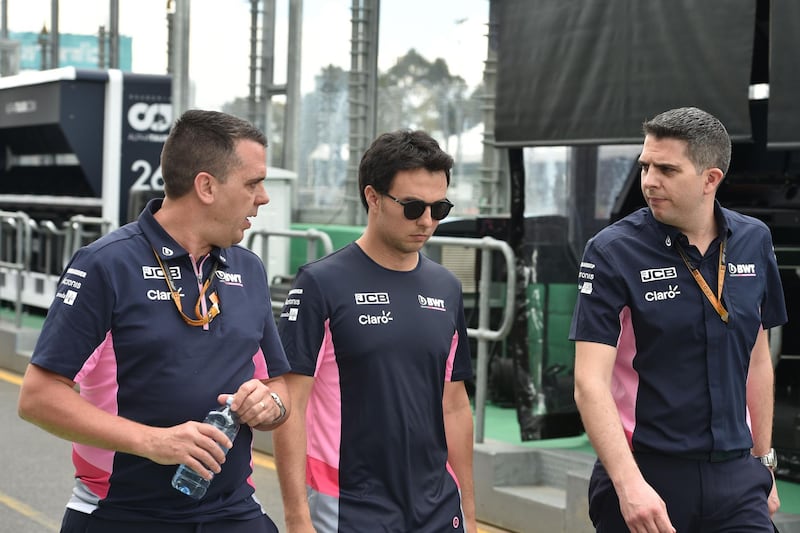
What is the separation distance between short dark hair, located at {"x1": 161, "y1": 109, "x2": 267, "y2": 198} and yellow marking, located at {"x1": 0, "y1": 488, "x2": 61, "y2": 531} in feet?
13.6

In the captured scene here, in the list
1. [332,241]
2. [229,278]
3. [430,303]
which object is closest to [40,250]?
[332,241]

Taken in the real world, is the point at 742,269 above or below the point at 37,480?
above

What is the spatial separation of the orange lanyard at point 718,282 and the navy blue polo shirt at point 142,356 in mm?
1351

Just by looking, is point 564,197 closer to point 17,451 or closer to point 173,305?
point 17,451

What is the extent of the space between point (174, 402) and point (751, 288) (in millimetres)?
1796

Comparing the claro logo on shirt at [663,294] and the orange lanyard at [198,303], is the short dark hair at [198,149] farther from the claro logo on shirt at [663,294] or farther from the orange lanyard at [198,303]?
the claro logo on shirt at [663,294]

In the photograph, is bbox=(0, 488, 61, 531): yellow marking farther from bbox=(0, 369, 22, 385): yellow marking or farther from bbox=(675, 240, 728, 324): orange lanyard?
bbox=(0, 369, 22, 385): yellow marking

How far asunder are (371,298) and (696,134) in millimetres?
1049

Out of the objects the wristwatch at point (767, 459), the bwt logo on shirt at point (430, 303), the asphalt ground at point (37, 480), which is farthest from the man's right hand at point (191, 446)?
the asphalt ground at point (37, 480)

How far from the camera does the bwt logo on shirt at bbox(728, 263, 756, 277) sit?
403 cm

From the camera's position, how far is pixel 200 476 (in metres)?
3.17

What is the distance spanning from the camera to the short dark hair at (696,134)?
12.8 feet

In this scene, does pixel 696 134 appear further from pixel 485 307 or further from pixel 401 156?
pixel 485 307

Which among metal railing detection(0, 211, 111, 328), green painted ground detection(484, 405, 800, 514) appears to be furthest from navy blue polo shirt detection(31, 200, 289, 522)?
metal railing detection(0, 211, 111, 328)
